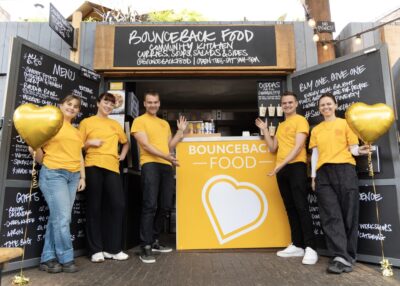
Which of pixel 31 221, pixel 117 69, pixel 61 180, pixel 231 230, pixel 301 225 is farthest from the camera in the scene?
pixel 117 69

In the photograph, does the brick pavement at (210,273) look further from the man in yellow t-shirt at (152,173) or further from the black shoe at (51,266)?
the man in yellow t-shirt at (152,173)

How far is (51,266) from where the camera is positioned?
8.47ft

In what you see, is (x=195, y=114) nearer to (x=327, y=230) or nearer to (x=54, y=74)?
(x=54, y=74)

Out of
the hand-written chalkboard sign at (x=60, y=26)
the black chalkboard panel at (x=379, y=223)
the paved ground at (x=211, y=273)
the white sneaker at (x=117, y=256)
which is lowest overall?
the paved ground at (x=211, y=273)

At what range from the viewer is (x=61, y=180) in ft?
8.54

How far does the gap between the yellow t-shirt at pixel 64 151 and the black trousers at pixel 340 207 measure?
2.14 metres

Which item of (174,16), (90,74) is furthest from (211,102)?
(90,74)

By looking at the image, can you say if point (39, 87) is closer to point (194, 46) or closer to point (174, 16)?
point (194, 46)

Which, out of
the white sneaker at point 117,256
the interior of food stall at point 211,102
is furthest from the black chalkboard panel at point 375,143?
the white sneaker at point 117,256

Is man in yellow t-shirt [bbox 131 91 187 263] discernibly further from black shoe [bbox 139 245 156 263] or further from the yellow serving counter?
the yellow serving counter

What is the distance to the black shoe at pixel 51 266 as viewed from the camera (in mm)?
2559

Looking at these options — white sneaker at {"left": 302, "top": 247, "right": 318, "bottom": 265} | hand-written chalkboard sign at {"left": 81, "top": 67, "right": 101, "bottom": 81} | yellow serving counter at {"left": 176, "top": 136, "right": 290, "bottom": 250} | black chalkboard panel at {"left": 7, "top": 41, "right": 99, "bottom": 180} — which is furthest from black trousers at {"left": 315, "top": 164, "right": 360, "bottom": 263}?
hand-written chalkboard sign at {"left": 81, "top": 67, "right": 101, "bottom": 81}

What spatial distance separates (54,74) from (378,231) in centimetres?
339

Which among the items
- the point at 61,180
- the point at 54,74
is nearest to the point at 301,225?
the point at 61,180
